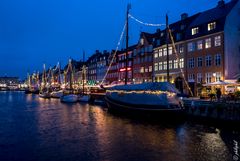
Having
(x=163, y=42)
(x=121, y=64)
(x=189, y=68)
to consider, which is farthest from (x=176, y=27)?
(x=121, y=64)

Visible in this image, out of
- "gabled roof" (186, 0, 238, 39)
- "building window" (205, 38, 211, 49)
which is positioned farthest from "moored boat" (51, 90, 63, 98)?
"building window" (205, 38, 211, 49)

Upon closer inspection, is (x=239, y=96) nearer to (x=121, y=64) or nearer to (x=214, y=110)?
(x=214, y=110)

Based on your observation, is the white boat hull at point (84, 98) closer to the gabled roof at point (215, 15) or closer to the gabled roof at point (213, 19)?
the gabled roof at point (213, 19)

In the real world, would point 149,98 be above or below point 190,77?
below

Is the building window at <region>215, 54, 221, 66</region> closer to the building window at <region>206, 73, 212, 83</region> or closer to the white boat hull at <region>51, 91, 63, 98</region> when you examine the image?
the building window at <region>206, 73, 212, 83</region>

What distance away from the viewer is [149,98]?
4069 centimetres

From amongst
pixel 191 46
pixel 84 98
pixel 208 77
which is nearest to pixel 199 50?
pixel 191 46

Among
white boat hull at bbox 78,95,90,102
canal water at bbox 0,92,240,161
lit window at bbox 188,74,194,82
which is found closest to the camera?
canal water at bbox 0,92,240,161

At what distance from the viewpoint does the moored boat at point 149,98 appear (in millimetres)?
37969

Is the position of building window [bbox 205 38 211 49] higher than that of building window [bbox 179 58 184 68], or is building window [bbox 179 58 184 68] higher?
building window [bbox 205 38 211 49]

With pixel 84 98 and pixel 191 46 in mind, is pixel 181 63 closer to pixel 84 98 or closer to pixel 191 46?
pixel 191 46

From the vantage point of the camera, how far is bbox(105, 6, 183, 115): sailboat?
37.9m

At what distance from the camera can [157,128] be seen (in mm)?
33312

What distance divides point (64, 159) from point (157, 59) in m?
57.2
